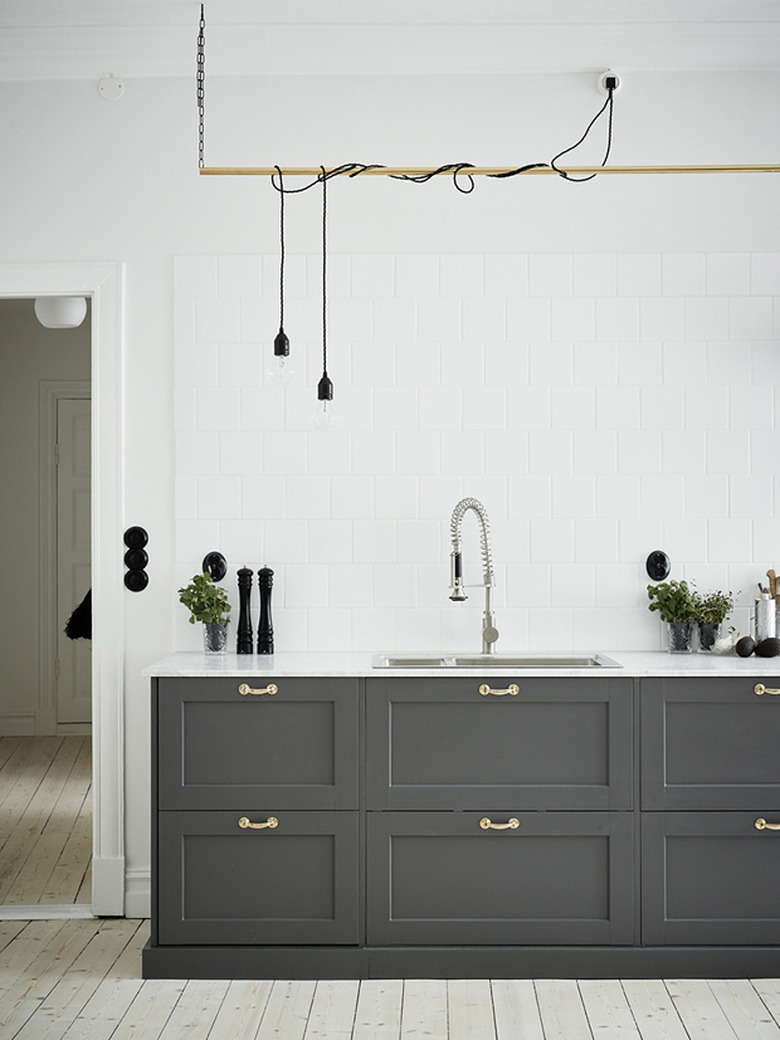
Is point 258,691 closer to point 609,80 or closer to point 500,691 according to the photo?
point 500,691

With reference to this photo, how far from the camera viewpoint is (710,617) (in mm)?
3496

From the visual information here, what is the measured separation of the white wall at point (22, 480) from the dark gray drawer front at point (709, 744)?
4823mm

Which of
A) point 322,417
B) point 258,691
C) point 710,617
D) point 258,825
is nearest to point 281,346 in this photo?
point 322,417

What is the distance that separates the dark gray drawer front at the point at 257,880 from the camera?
3.13 metres

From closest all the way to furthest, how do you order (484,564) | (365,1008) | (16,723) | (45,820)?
(365,1008)
(484,564)
(45,820)
(16,723)

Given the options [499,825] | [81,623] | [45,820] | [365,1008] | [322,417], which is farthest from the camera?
[81,623]

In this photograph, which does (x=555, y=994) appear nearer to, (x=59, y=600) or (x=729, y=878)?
(x=729, y=878)

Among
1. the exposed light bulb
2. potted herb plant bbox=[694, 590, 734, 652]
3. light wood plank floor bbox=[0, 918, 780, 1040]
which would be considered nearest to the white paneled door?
light wood plank floor bbox=[0, 918, 780, 1040]

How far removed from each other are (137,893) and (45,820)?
4.77 ft

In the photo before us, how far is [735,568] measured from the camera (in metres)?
3.66

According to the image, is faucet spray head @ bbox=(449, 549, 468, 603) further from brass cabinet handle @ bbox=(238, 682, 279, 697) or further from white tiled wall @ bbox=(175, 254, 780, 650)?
brass cabinet handle @ bbox=(238, 682, 279, 697)

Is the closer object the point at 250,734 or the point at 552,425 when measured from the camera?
the point at 250,734

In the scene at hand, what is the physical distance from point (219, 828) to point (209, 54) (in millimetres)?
2680

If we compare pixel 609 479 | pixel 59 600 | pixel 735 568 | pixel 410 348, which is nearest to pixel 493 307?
pixel 410 348
